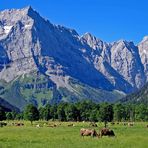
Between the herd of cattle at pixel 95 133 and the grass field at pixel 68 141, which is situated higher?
the herd of cattle at pixel 95 133

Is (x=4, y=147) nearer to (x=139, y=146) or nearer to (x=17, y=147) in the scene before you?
(x=17, y=147)

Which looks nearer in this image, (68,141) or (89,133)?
(68,141)

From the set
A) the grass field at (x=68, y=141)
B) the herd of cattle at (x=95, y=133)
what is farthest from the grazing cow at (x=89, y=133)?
the grass field at (x=68, y=141)

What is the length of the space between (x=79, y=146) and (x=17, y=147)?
7.41 m

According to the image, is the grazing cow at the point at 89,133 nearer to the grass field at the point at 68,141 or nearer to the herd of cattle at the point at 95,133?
the herd of cattle at the point at 95,133

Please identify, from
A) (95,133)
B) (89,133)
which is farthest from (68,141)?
(89,133)

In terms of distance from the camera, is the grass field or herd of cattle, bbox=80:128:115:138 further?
herd of cattle, bbox=80:128:115:138

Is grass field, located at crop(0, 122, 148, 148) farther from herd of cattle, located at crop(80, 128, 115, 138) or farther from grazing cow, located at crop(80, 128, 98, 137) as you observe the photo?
herd of cattle, located at crop(80, 128, 115, 138)

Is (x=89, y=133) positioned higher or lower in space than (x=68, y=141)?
higher

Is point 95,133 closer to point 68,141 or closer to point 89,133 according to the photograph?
point 89,133

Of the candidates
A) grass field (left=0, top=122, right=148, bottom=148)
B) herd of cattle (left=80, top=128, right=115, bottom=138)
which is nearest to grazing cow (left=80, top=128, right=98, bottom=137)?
herd of cattle (left=80, top=128, right=115, bottom=138)

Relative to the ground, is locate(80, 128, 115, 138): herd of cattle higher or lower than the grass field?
higher

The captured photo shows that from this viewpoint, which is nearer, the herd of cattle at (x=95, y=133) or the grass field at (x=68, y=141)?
the grass field at (x=68, y=141)

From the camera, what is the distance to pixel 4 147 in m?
51.2
